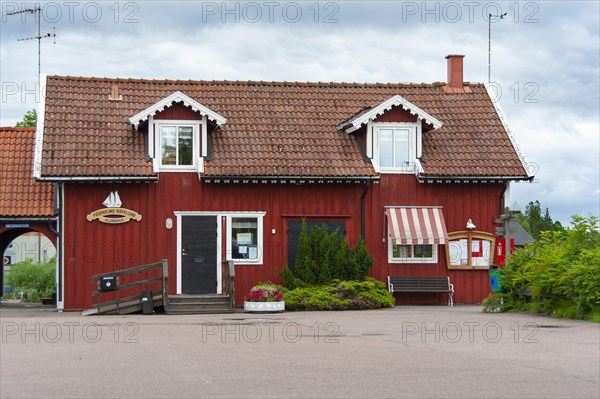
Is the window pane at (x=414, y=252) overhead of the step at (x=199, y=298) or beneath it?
overhead

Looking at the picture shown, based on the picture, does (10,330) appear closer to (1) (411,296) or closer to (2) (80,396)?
(2) (80,396)

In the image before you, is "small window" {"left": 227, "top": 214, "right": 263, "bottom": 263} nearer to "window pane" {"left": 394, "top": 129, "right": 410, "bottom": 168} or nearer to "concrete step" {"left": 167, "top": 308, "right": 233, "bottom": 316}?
"concrete step" {"left": 167, "top": 308, "right": 233, "bottom": 316}

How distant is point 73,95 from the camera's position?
31.4m

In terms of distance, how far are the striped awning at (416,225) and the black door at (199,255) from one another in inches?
213

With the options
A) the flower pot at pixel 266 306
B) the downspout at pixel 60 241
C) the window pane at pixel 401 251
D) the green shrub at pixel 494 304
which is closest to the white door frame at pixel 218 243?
the flower pot at pixel 266 306

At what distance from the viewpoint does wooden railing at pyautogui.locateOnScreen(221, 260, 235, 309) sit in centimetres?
2741

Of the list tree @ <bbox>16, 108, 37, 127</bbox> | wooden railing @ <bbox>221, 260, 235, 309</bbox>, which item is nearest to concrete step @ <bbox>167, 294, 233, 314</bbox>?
wooden railing @ <bbox>221, 260, 235, 309</bbox>

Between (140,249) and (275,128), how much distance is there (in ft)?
18.9

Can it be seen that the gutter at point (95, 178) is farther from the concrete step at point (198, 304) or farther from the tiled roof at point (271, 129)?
the concrete step at point (198, 304)

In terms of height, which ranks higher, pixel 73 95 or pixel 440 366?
pixel 73 95

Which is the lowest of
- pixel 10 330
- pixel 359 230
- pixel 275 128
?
pixel 10 330

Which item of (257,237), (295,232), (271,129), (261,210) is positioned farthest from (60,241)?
(271,129)

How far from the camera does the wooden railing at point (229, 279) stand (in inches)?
1079

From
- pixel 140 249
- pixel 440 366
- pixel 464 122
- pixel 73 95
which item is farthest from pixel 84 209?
pixel 440 366
